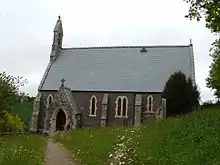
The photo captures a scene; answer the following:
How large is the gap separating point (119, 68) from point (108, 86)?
326 cm

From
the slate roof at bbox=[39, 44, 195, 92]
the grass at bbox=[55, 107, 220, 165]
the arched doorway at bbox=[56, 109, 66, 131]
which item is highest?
the slate roof at bbox=[39, 44, 195, 92]

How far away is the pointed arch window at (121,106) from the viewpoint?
43281 millimetres

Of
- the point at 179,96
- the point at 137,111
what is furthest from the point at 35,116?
the point at 179,96

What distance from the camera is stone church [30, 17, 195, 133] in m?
42.8

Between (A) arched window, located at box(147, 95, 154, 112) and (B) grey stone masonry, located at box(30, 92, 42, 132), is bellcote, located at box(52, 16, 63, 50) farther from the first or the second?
(A) arched window, located at box(147, 95, 154, 112)

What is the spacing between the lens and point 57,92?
144 ft

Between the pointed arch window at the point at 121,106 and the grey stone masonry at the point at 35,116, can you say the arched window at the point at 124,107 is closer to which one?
the pointed arch window at the point at 121,106

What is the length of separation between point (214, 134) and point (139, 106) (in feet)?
95.2

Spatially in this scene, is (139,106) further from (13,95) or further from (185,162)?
(185,162)

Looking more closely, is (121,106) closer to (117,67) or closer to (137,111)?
(137,111)

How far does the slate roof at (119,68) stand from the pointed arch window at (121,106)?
42.5 inches

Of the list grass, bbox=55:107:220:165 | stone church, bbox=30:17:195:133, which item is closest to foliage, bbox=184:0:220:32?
grass, bbox=55:107:220:165

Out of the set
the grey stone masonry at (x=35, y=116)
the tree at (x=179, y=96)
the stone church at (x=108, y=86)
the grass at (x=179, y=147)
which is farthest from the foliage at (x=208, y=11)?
the grey stone masonry at (x=35, y=116)

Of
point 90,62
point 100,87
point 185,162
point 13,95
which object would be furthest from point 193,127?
point 90,62
